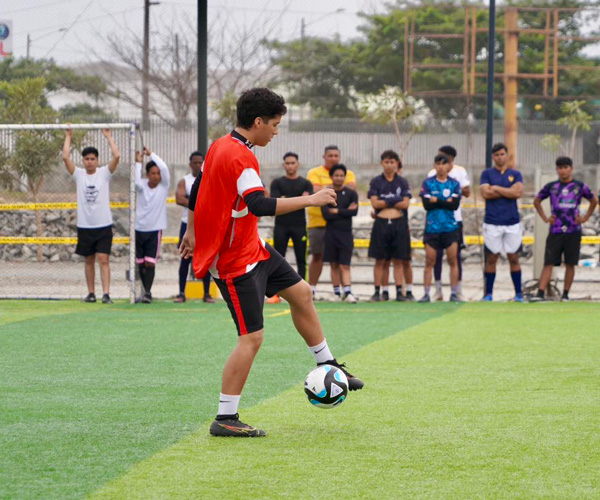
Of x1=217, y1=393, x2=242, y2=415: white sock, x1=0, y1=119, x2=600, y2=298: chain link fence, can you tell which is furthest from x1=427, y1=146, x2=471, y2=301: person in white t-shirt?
x1=217, y1=393, x2=242, y2=415: white sock

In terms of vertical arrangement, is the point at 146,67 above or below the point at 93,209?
above

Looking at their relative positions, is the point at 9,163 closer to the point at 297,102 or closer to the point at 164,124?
the point at 164,124

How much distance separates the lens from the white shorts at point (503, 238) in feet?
47.2

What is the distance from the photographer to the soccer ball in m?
5.85

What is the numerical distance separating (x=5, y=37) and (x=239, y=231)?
745 inches

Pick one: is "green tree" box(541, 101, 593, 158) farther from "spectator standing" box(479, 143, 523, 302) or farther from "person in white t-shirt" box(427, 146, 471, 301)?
"spectator standing" box(479, 143, 523, 302)

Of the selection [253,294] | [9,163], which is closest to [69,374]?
[253,294]

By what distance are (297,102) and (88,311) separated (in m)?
36.8

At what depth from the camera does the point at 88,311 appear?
12891 millimetres

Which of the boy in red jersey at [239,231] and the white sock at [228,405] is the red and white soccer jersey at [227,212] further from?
the white sock at [228,405]

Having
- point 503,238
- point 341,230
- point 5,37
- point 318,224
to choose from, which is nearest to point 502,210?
point 503,238

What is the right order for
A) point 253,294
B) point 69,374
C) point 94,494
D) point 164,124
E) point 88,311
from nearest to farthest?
point 94,494, point 253,294, point 69,374, point 88,311, point 164,124

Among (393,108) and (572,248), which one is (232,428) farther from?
(393,108)

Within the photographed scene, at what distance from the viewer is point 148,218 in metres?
14.1
